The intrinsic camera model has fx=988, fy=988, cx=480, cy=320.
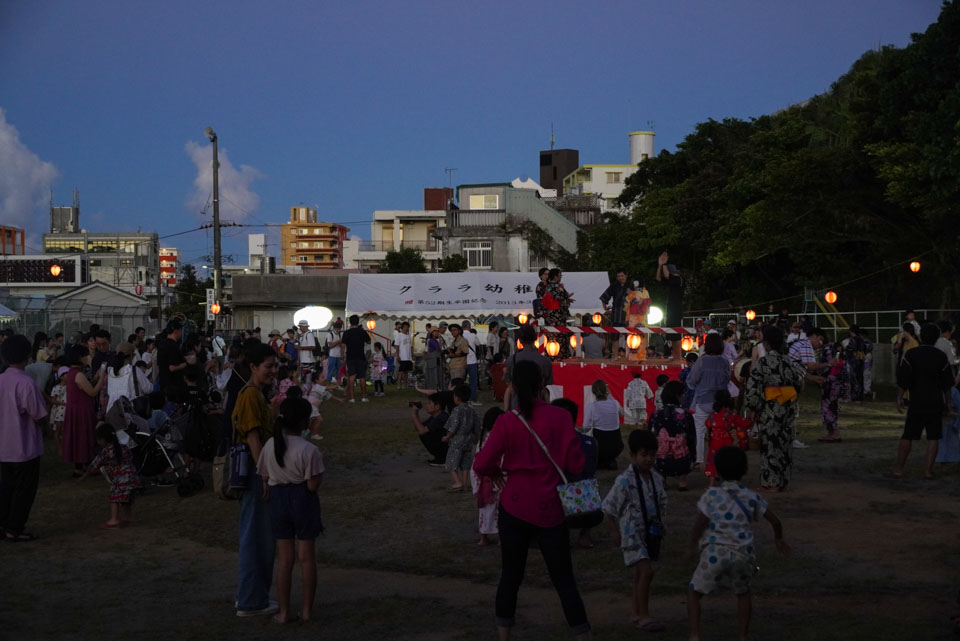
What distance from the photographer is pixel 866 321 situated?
34.2m

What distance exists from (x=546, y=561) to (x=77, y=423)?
28.9ft

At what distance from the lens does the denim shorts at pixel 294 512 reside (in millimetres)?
6648

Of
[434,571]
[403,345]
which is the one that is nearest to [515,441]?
[434,571]

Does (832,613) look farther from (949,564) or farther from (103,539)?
(103,539)

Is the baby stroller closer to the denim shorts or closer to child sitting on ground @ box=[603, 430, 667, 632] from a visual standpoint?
the denim shorts

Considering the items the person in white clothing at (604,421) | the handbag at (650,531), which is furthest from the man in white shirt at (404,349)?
the handbag at (650,531)

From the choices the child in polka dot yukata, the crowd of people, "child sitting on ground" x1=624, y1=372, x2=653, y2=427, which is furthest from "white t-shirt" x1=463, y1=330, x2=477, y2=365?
the child in polka dot yukata

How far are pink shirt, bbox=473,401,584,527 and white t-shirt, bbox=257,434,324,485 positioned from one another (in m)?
1.36

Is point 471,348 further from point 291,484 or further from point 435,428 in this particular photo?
point 291,484

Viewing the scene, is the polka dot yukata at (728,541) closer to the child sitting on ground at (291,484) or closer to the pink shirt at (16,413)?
the child sitting on ground at (291,484)

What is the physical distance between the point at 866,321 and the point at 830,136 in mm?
10199

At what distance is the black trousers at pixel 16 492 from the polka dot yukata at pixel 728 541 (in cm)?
676

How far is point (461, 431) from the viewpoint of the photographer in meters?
11.6

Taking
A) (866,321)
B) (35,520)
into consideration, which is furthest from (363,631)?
(866,321)
